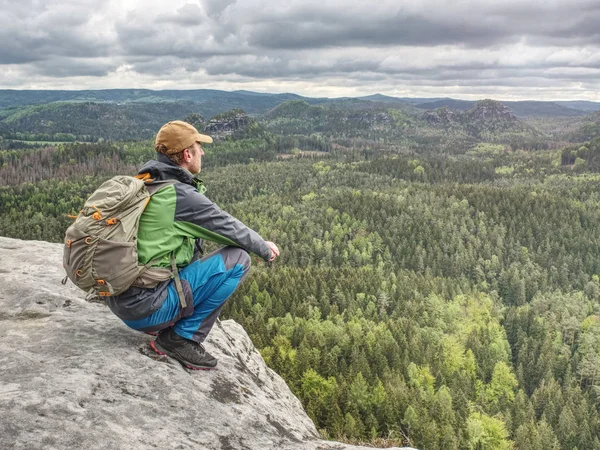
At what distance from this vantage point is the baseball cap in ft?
38.8

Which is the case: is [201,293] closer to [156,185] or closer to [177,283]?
[177,283]

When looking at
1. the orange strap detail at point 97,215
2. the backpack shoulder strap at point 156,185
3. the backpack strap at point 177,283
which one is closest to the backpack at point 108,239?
the orange strap detail at point 97,215

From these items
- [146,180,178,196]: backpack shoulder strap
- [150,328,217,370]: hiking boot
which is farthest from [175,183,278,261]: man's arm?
[150,328,217,370]: hiking boot

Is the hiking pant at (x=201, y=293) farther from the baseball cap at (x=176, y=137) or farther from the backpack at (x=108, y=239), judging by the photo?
the baseball cap at (x=176, y=137)

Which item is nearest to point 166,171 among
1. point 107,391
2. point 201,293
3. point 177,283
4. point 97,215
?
point 97,215

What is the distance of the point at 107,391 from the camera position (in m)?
11.2

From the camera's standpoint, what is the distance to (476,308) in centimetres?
12488

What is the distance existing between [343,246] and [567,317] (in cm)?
8226

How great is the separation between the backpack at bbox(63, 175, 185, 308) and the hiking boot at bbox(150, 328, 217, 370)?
108 inches

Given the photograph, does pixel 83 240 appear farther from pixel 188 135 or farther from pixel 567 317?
pixel 567 317

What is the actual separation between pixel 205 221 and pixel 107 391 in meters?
4.84

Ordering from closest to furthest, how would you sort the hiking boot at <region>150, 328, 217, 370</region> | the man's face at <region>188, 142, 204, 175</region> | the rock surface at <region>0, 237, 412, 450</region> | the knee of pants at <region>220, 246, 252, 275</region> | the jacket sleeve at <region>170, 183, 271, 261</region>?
the rock surface at <region>0, 237, 412, 450</region>
the jacket sleeve at <region>170, 183, 271, 261</region>
the man's face at <region>188, 142, 204, 175</region>
the knee of pants at <region>220, 246, 252, 275</region>
the hiking boot at <region>150, 328, 217, 370</region>

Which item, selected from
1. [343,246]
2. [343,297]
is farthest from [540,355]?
[343,246]

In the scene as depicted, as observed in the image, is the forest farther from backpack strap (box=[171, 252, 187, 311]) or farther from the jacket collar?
the jacket collar
